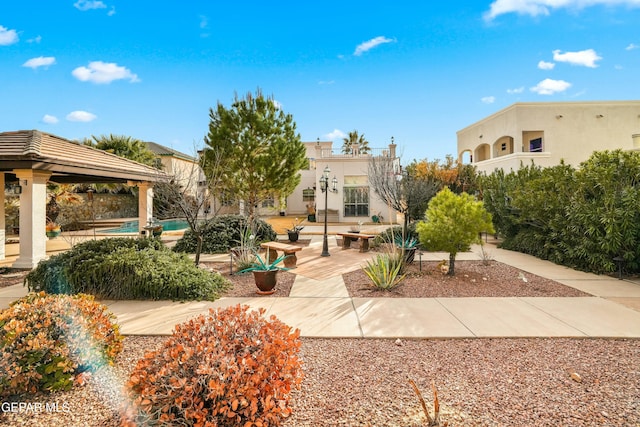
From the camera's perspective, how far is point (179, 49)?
40.4 ft

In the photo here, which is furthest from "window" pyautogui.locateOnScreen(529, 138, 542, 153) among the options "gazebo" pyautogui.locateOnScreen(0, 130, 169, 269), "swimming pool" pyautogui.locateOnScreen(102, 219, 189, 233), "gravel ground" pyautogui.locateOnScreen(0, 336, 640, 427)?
"gazebo" pyautogui.locateOnScreen(0, 130, 169, 269)

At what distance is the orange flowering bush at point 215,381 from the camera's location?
215cm

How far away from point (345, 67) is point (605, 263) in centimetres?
1308

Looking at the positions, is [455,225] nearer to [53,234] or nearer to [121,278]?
[121,278]

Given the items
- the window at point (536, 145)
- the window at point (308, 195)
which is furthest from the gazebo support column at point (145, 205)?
the window at point (536, 145)

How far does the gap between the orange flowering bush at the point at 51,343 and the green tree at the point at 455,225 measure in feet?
20.3

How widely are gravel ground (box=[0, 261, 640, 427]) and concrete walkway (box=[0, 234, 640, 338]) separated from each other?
30 cm

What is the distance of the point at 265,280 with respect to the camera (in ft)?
20.0

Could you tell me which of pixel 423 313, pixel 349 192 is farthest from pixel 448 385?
pixel 349 192

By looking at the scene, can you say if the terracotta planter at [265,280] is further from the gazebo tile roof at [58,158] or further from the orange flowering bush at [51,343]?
the gazebo tile roof at [58,158]

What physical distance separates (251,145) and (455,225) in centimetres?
943

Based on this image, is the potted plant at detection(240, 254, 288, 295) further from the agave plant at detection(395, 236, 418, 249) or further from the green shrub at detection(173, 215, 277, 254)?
the green shrub at detection(173, 215, 277, 254)

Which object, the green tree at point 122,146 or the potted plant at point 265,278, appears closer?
the potted plant at point 265,278

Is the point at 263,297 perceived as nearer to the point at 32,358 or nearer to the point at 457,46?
the point at 32,358
